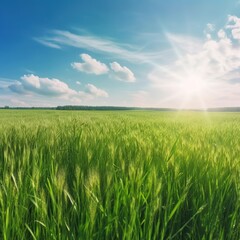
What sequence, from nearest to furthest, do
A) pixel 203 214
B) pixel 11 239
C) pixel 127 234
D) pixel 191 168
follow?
pixel 127 234 → pixel 11 239 → pixel 203 214 → pixel 191 168

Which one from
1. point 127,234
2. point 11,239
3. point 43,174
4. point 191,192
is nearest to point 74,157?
point 43,174

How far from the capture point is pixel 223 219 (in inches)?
52.0

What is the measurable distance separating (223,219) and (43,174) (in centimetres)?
99

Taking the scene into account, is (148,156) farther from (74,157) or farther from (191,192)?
(74,157)

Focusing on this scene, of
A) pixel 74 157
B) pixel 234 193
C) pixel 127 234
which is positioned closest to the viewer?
pixel 127 234

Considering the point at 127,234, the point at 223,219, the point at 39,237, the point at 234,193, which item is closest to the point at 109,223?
the point at 127,234

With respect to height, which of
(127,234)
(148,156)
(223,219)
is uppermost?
(148,156)

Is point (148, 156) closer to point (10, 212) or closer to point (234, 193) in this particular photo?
point (234, 193)

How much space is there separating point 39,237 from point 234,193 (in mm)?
965

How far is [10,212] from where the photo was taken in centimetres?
106

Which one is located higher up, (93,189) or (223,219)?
(93,189)

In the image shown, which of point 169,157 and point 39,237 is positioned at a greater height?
point 169,157

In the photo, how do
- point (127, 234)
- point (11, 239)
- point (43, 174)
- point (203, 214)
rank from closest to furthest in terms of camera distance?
1. point (127, 234)
2. point (11, 239)
3. point (203, 214)
4. point (43, 174)

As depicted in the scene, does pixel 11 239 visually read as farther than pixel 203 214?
No
